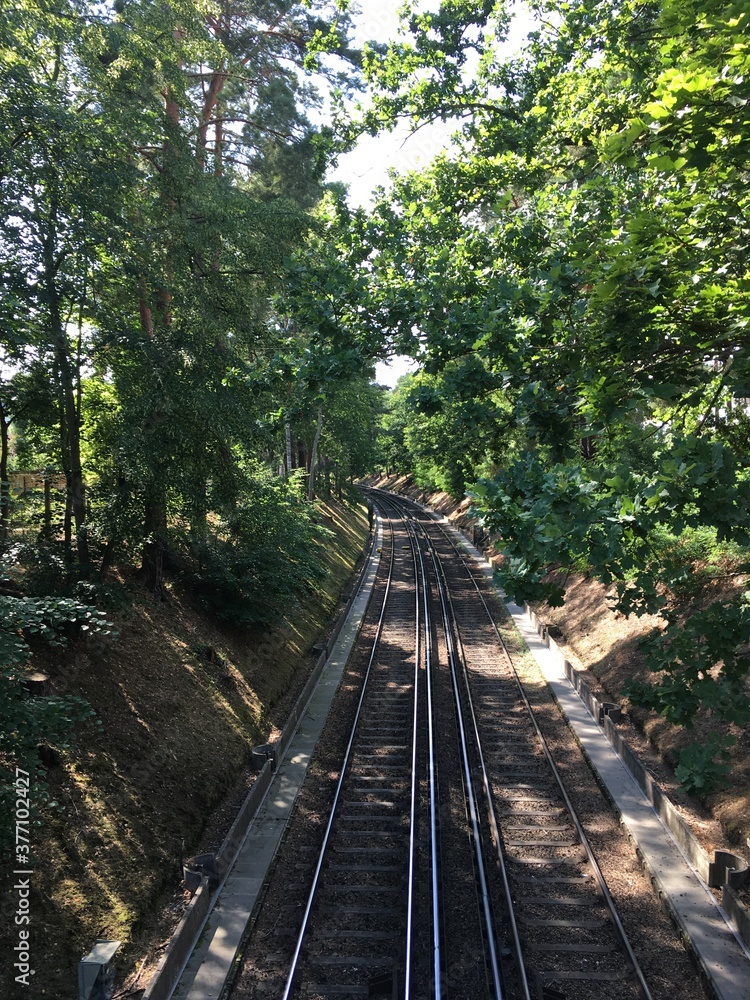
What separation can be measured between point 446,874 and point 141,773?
15.5 ft

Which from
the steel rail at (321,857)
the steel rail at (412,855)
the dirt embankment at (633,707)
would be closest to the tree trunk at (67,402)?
the steel rail at (321,857)

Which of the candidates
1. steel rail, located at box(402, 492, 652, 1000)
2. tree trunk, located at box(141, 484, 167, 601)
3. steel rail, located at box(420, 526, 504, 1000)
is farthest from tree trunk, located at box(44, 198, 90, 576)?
steel rail, located at box(402, 492, 652, 1000)

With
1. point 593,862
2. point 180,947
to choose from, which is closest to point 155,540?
point 180,947

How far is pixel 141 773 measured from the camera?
32.5 feet

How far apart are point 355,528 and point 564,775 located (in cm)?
2886

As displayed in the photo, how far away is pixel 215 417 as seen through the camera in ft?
37.1

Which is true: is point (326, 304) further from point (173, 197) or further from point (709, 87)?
point (173, 197)

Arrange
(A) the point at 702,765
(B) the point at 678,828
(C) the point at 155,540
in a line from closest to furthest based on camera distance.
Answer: (A) the point at 702,765 → (B) the point at 678,828 → (C) the point at 155,540

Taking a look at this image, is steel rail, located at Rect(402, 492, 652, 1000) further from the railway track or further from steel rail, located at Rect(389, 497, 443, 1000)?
steel rail, located at Rect(389, 497, 443, 1000)

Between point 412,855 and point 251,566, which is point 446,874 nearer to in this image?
point 412,855

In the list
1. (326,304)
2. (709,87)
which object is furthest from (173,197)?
(709,87)

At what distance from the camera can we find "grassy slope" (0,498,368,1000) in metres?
7.44

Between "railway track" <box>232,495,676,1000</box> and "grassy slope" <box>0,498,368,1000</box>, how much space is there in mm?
1671

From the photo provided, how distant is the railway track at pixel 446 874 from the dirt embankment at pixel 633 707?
78.0 inches
